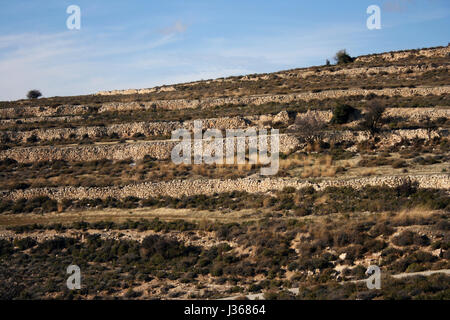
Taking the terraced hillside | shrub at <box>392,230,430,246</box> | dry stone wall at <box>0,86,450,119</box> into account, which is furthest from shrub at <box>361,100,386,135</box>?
shrub at <box>392,230,430,246</box>

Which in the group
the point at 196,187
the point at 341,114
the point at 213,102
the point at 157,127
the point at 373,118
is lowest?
the point at 196,187

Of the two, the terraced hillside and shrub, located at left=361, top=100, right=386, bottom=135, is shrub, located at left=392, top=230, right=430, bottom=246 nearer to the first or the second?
the terraced hillside

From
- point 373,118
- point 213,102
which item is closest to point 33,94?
point 213,102

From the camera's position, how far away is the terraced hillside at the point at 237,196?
65.9ft

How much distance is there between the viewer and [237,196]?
97.9 feet

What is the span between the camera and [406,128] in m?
36.4

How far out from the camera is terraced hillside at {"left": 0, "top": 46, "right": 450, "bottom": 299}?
20094mm

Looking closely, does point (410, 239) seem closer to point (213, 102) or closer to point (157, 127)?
point (157, 127)

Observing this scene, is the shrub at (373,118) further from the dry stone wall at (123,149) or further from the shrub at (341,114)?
the shrub at (341,114)

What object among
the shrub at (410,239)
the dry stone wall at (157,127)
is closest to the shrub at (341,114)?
the dry stone wall at (157,127)

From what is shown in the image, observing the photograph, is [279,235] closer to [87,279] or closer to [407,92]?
[87,279]

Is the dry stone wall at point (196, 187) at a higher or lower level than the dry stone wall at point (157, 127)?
lower

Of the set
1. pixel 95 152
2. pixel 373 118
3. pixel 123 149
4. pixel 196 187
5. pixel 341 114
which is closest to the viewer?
pixel 196 187
